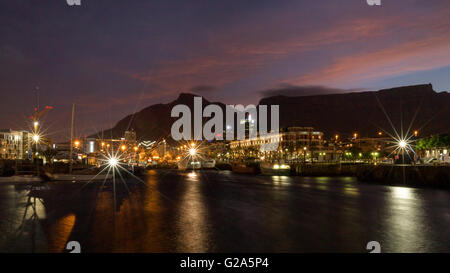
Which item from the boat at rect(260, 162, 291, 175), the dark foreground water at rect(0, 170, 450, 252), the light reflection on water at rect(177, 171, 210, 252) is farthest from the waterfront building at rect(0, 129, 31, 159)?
the light reflection on water at rect(177, 171, 210, 252)

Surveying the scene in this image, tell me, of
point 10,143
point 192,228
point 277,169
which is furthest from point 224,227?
point 10,143

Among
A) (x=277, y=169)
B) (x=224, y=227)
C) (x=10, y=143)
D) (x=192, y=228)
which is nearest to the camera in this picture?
(x=192, y=228)

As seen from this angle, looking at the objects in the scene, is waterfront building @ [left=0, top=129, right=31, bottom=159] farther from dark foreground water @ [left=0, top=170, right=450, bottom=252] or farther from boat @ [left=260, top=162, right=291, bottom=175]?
dark foreground water @ [left=0, top=170, right=450, bottom=252]

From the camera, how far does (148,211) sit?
14.9m

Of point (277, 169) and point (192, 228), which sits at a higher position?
point (192, 228)

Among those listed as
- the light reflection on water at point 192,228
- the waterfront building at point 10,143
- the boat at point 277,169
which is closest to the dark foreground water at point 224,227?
the light reflection on water at point 192,228

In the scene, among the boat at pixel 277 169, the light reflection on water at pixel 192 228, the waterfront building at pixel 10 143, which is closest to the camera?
the light reflection on water at pixel 192 228

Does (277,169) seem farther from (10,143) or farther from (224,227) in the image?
(10,143)

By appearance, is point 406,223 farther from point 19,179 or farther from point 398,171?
point 19,179

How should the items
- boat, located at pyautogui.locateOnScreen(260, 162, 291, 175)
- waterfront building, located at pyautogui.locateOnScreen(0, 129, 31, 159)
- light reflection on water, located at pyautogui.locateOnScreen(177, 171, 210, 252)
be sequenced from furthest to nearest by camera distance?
waterfront building, located at pyautogui.locateOnScreen(0, 129, 31, 159)
boat, located at pyautogui.locateOnScreen(260, 162, 291, 175)
light reflection on water, located at pyautogui.locateOnScreen(177, 171, 210, 252)

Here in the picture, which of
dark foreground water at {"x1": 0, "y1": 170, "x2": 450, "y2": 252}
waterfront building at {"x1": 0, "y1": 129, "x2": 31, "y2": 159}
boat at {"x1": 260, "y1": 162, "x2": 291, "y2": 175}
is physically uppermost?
waterfront building at {"x1": 0, "y1": 129, "x2": 31, "y2": 159}

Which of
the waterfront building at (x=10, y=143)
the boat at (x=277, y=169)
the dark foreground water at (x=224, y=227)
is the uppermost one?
the waterfront building at (x=10, y=143)

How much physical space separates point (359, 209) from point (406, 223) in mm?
3681

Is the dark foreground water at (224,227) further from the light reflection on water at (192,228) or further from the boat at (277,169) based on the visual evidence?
the boat at (277,169)
